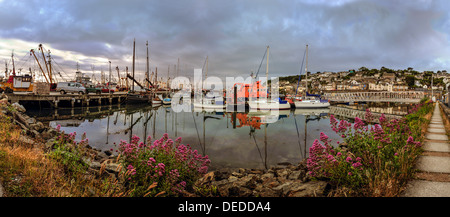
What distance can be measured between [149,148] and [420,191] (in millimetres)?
5523

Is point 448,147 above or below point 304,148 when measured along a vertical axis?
above

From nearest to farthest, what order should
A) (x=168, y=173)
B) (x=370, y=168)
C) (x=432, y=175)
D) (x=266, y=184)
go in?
(x=370, y=168), (x=432, y=175), (x=168, y=173), (x=266, y=184)

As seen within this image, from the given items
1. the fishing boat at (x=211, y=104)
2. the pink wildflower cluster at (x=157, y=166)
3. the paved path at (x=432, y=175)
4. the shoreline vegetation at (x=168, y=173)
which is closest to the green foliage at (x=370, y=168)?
the shoreline vegetation at (x=168, y=173)

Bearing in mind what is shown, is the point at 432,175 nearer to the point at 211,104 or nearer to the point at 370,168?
the point at 370,168

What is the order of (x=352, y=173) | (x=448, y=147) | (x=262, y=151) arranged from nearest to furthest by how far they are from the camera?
(x=352, y=173) → (x=448, y=147) → (x=262, y=151)

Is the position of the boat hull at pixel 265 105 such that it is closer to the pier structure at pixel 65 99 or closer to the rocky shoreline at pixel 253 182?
the rocky shoreline at pixel 253 182

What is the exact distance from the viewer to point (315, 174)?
204 inches

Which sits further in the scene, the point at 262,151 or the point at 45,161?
the point at 262,151

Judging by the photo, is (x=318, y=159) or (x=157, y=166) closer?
(x=157, y=166)

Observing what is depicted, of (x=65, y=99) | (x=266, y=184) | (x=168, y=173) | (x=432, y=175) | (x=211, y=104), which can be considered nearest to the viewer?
(x=432, y=175)

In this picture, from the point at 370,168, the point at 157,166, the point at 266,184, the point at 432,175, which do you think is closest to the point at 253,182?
the point at 266,184

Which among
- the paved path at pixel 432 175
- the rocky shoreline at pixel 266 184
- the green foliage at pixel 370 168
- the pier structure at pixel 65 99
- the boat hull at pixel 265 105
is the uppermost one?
the pier structure at pixel 65 99
